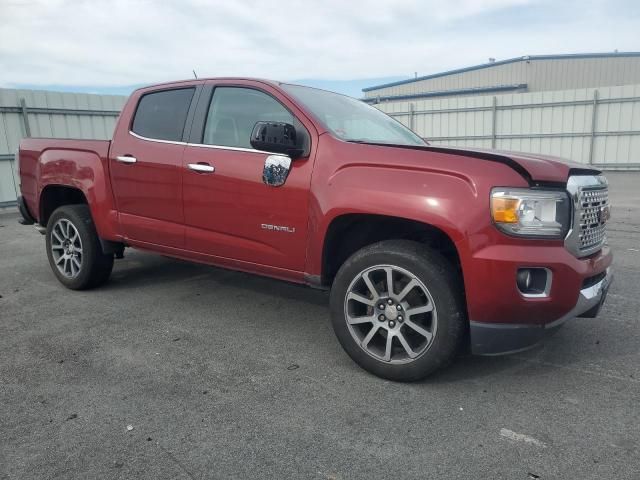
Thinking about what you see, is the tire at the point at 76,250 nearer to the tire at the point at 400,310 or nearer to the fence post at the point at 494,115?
the tire at the point at 400,310

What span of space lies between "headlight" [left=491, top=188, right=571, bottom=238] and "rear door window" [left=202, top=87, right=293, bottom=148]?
1.53m

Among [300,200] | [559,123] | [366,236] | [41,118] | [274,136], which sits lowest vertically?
[366,236]

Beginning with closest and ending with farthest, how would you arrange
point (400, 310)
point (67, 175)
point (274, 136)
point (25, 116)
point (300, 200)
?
point (400, 310), point (274, 136), point (300, 200), point (67, 175), point (25, 116)

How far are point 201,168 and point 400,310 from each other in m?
1.76

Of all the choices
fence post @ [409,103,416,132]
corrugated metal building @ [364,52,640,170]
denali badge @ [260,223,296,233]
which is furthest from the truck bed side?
fence post @ [409,103,416,132]

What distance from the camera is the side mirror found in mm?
3031

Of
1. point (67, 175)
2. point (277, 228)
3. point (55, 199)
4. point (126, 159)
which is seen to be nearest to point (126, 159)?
point (126, 159)

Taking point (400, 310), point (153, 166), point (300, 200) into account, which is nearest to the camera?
point (400, 310)

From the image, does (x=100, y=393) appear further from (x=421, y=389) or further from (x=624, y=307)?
(x=624, y=307)

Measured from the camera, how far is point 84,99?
40.9 feet

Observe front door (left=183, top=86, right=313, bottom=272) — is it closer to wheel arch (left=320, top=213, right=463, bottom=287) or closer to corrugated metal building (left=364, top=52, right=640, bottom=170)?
wheel arch (left=320, top=213, right=463, bottom=287)

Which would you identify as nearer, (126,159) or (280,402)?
(280,402)

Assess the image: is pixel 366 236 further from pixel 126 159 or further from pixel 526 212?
pixel 126 159

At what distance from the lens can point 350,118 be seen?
12.1 feet
